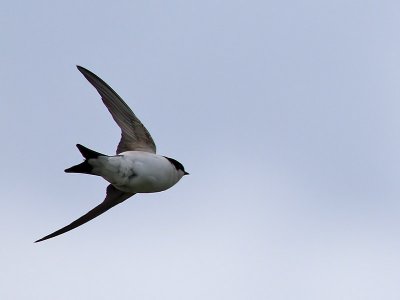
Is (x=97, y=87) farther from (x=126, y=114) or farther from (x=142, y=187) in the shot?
(x=142, y=187)

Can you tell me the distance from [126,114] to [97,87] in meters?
0.36

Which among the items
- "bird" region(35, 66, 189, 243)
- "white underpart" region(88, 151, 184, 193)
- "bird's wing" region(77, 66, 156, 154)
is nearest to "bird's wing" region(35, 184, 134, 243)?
"bird" region(35, 66, 189, 243)

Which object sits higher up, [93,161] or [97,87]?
[97,87]

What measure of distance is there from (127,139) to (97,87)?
0.54 meters

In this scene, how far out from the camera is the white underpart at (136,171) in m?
11.2

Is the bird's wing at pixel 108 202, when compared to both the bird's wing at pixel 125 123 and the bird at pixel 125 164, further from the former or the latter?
the bird's wing at pixel 125 123

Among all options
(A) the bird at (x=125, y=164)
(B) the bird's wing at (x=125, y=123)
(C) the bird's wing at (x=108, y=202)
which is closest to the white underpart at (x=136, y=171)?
(A) the bird at (x=125, y=164)

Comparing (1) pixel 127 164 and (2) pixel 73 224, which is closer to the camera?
(1) pixel 127 164

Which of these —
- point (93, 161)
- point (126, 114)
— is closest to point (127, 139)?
point (126, 114)

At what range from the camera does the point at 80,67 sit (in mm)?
11945

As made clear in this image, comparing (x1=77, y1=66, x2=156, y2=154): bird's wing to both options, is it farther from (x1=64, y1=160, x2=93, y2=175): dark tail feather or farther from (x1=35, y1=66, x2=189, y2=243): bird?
(x1=64, y1=160, x2=93, y2=175): dark tail feather

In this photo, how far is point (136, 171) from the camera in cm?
1134

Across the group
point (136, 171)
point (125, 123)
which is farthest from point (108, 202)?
point (136, 171)

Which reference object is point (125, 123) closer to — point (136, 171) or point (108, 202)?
point (108, 202)
